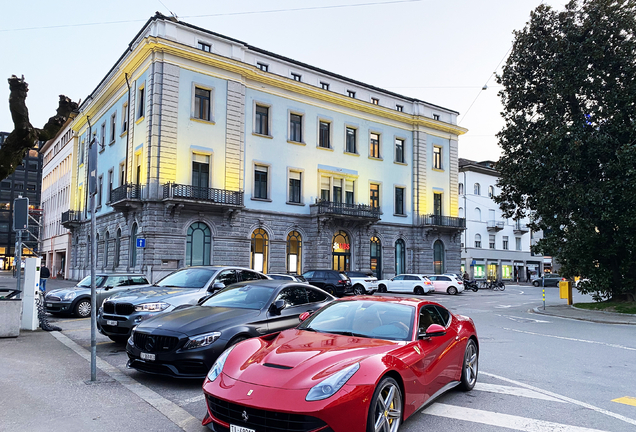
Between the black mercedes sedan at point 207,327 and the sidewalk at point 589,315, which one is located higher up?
the black mercedes sedan at point 207,327

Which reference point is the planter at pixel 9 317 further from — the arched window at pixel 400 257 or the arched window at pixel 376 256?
the arched window at pixel 400 257

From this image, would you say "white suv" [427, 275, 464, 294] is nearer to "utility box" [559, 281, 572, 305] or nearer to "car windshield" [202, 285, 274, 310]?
"utility box" [559, 281, 572, 305]

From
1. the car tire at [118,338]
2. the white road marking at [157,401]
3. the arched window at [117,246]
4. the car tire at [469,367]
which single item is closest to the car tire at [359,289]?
the arched window at [117,246]

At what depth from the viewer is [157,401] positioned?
19.7 feet

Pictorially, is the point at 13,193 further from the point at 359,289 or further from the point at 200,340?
the point at 200,340

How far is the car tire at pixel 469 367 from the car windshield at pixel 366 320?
1391 mm

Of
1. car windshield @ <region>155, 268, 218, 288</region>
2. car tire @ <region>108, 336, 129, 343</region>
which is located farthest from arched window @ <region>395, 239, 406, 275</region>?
car tire @ <region>108, 336, 129, 343</region>

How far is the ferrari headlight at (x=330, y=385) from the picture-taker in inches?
157

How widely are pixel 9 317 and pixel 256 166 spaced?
978 inches

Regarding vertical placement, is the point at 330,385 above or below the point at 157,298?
below

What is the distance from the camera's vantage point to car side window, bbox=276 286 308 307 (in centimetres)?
828

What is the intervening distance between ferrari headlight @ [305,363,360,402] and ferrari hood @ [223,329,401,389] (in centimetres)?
5

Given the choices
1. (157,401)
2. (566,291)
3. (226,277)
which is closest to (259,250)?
(566,291)

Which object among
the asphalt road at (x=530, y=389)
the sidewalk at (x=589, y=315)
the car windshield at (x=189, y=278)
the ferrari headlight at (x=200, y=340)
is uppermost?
the car windshield at (x=189, y=278)
